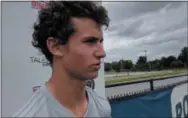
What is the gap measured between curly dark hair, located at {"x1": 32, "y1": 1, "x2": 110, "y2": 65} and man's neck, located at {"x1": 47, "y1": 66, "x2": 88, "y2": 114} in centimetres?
8

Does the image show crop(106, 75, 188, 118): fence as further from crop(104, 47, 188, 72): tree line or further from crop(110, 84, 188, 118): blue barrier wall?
crop(104, 47, 188, 72): tree line

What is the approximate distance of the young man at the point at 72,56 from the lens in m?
0.78

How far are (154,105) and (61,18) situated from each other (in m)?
2.98

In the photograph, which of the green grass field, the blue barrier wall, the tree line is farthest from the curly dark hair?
the blue barrier wall

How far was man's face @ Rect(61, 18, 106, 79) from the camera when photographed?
781 mm

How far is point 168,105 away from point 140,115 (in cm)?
60

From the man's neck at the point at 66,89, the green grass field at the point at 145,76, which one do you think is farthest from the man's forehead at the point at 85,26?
the green grass field at the point at 145,76

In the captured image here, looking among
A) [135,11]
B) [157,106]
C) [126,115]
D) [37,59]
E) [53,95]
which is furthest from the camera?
[157,106]

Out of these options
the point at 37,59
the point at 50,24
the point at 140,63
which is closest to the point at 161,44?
the point at 140,63

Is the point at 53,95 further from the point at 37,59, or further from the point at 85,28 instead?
the point at 37,59

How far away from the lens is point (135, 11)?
11.2 ft

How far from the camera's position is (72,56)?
79 cm

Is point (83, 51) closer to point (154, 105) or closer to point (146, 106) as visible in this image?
point (146, 106)

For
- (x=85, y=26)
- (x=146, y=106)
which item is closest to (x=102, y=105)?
(x=85, y=26)
